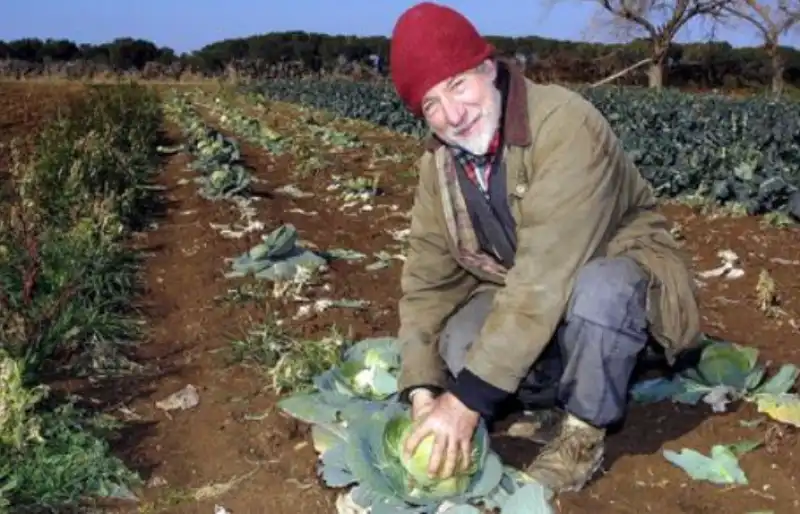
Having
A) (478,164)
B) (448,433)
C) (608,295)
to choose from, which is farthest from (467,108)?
(448,433)

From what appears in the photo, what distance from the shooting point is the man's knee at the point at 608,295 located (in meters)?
2.54

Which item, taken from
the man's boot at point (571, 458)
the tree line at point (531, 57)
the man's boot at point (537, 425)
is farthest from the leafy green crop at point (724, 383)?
the tree line at point (531, 57)

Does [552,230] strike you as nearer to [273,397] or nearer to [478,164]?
[478,164]

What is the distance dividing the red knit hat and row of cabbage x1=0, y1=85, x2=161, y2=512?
1.30 metres

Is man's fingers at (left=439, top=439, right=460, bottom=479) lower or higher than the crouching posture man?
lower

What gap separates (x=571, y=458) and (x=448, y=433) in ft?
1.55

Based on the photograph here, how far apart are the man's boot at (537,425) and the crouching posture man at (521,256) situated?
0.86ft

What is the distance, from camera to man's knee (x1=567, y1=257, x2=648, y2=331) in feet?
8.32

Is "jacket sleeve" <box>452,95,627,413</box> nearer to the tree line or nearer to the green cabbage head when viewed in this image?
the green cabbage head

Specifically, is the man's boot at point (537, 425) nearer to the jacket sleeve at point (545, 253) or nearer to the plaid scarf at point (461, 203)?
the plaid scarf at point (461, 203)

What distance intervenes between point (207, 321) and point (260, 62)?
33.3 metres

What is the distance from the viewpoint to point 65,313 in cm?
378

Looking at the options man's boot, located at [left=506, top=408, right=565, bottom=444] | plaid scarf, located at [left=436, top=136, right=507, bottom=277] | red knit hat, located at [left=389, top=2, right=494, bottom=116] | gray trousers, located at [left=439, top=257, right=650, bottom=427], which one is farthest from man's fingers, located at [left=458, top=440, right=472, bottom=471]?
red knit hat, located at [left=389, top=2, right=494, bottom=116]

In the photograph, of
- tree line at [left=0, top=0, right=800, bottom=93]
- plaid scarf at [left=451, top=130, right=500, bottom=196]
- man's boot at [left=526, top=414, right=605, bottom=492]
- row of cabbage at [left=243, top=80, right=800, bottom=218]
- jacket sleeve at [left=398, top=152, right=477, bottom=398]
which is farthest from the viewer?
tree line at [left=0, top=0, right=800, bottom=93]
